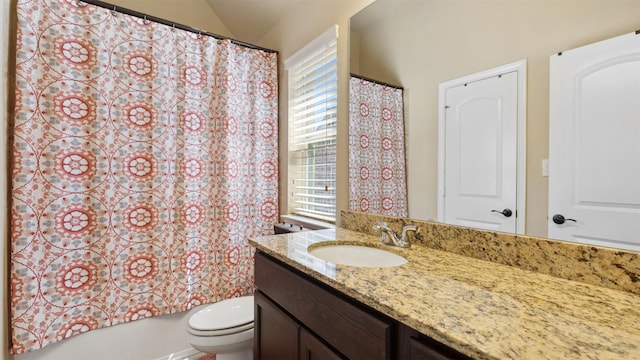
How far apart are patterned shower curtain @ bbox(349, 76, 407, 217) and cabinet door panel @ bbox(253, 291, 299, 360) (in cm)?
67

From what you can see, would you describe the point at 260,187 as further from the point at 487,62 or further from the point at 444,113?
the point at 487,62

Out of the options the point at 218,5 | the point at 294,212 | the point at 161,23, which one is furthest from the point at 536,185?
the point at 218,5

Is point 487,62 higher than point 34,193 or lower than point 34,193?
higher

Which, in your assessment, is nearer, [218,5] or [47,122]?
[47,122]

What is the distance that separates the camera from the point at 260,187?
221 centimetres

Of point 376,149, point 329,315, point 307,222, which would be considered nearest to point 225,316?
point 307,222

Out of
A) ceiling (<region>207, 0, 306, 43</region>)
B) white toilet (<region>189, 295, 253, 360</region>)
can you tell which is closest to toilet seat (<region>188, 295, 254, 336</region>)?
white toilet (<region>189, 295, 253, 360</region>)

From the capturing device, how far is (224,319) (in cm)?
156

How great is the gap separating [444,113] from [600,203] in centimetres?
56

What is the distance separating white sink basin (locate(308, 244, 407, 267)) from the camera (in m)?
1.18

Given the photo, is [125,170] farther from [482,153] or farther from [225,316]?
[482,153]

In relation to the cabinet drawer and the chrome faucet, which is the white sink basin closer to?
the chrome faucet

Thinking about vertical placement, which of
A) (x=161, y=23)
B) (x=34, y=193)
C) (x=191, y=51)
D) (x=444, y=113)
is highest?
(x=161, y=23)

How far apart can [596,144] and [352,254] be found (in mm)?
883
